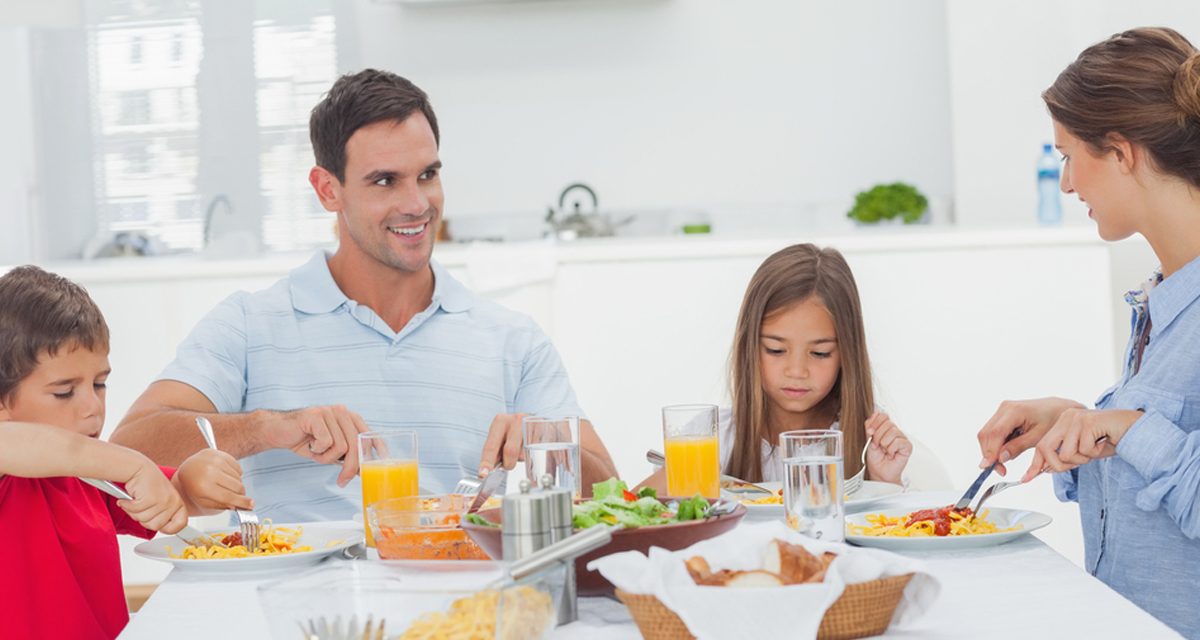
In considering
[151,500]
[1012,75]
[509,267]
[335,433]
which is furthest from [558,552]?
[1012,75]

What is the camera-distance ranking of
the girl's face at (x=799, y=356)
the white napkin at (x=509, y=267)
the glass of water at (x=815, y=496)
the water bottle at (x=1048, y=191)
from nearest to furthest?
1. the glass of water at (x=815, y=496)
2. the girl's face at (x=799, y=356)
3. the white napkin at (x=509, y=267)
4. the water bottle at (x=1048, y=191)

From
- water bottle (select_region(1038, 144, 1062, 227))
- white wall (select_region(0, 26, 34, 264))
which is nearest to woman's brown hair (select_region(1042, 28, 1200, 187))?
water bottle (select_region(1038, 144, 1062, 227))

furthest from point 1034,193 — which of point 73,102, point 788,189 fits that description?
point 73,102

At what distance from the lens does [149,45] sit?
488 centimetres

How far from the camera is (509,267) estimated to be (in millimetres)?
3473

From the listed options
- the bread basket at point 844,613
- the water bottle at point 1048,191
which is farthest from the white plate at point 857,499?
the water bottle at point 1048,191

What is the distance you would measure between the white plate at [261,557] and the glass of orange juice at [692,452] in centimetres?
38

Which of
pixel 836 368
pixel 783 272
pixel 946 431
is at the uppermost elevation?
pixel 783 272

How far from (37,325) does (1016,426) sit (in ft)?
4.00

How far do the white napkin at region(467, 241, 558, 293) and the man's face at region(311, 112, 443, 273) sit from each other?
1.19 meters

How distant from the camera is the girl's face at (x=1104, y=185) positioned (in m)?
1.68

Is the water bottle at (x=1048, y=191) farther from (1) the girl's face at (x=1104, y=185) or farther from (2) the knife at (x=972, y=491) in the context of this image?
(2) the knife at (x=972, y=491)

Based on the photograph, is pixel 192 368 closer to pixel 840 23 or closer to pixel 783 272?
pixel 783 272

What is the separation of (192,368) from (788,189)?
120 inches
